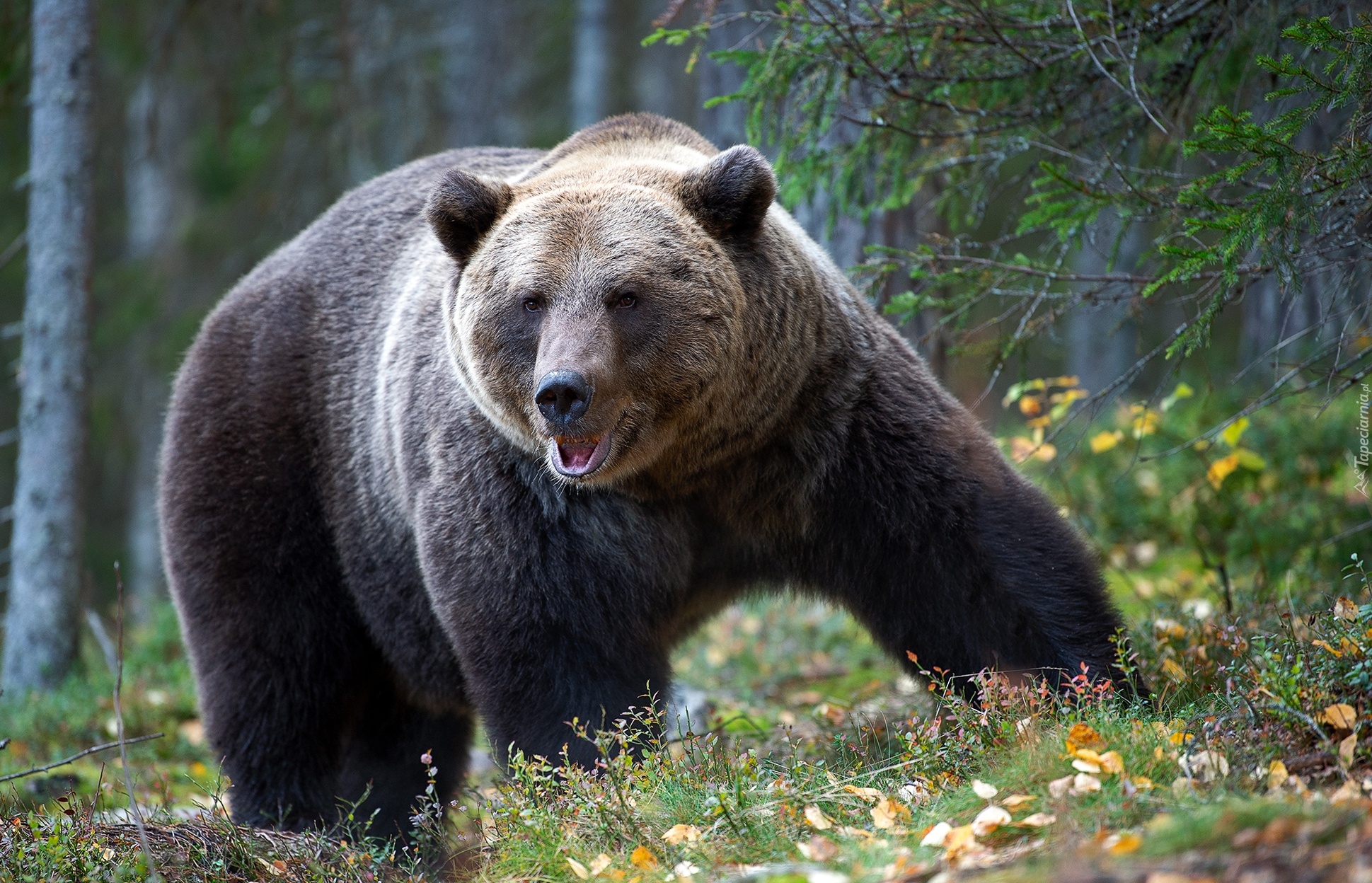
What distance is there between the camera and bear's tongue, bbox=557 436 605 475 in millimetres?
4336

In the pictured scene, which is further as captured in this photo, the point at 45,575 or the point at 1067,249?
the point at 45,575

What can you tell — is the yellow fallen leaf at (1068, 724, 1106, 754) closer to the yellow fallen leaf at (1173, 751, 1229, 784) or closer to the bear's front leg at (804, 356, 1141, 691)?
the yellow fallen leaf at (1173, 751, 1229, 784)

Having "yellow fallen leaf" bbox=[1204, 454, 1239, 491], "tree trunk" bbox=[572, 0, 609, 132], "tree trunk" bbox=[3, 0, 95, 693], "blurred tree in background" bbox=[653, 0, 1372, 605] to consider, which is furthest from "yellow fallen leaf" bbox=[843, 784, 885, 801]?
"tree trunk" bbox=[572, 0, 609, 132]

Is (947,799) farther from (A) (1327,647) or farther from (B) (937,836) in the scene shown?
(A) (1327,647)

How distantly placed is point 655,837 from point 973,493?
1.85 meters

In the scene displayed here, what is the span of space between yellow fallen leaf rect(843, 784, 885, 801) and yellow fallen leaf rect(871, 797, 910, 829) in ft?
0.24

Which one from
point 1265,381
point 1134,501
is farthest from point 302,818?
point 1265,381

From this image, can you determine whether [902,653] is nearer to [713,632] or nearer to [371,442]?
[371,442]

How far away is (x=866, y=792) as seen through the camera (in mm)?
3766

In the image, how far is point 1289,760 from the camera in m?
3.36

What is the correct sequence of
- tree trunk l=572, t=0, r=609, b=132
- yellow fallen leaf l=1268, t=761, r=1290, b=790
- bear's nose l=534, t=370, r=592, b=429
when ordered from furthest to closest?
tree trunk l=572, t=0, r=609, b=132 → bear's nose l=534, t=370, r=592, b=429 → yellow fallen leaf l=1268, t=761, r=1290, b=790

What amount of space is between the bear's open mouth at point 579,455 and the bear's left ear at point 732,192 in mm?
1015

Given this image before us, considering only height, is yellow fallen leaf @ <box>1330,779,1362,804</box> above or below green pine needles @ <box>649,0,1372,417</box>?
below

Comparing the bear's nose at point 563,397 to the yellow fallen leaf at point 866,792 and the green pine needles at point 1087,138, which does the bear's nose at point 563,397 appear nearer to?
the yellow fallen leaf at point 866,792
